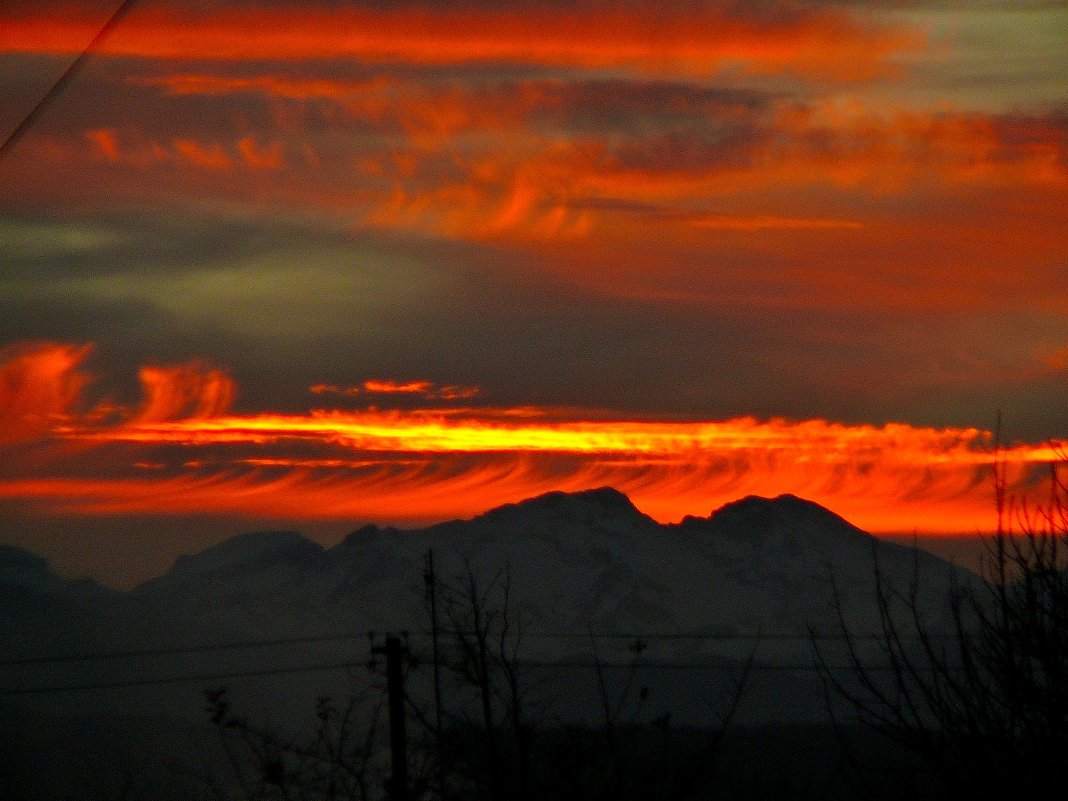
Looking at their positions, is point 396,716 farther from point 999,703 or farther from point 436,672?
point 999,703

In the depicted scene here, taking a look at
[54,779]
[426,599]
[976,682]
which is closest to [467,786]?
[426,599]

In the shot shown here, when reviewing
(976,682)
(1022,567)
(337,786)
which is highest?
(1022,567)

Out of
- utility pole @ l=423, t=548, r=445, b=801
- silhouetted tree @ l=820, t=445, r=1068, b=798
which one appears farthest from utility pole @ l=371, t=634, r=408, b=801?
silhouetted tree @ l=820, t=445, r=1068, b=798

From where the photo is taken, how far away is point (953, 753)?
30.4 feet

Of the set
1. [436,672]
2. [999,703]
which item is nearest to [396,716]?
[436,672]

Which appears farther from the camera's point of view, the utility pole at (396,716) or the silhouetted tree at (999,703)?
the utility pole at (396,716)

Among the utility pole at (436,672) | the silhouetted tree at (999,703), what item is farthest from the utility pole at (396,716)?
the silhouetted tree at (999,703)

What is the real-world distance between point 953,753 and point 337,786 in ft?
16.4

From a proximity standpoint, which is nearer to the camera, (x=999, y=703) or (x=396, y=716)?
(x=999, y=703)

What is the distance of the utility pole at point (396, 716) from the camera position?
13.3 meters

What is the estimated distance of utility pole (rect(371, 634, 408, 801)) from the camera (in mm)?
13348

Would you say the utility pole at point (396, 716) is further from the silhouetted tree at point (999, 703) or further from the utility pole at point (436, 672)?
the silhouetted tree at point (999, 703)

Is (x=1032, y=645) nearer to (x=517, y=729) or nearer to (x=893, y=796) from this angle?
(x=893, y=796)

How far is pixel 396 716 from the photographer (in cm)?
1475
